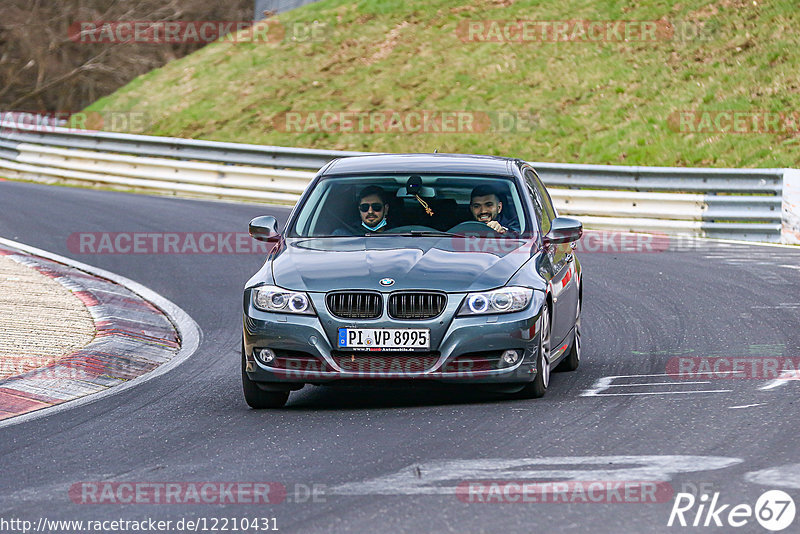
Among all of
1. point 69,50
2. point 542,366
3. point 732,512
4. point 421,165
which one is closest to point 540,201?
point 421,165

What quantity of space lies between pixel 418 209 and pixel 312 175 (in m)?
14.3

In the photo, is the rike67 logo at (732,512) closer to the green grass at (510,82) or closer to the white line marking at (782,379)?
the white line marking at (782,379)

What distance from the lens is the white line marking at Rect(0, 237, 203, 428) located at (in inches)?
327

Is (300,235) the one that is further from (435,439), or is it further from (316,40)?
(316,40)

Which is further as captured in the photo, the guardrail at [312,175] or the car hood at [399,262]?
the guardrail at [312,175]

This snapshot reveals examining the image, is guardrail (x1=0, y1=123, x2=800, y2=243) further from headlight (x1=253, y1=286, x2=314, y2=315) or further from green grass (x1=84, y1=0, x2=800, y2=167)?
headlight (x1=253, y1=286, x2=314, y2=315)

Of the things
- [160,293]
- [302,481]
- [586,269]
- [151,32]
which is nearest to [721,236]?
[586,269]

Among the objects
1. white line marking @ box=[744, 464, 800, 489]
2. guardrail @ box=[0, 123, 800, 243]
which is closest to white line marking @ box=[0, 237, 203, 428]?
white line marking @ box=[744, 464, 800, 489]

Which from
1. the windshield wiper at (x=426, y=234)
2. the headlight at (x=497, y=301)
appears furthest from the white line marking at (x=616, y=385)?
the windshield wiper at (x=426, y=234)

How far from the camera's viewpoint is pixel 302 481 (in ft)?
19.9

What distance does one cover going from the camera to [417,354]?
763cm

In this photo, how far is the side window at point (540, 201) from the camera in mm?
9172

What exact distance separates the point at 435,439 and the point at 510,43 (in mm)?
25484

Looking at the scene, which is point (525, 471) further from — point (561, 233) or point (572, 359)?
point (572, 359)
